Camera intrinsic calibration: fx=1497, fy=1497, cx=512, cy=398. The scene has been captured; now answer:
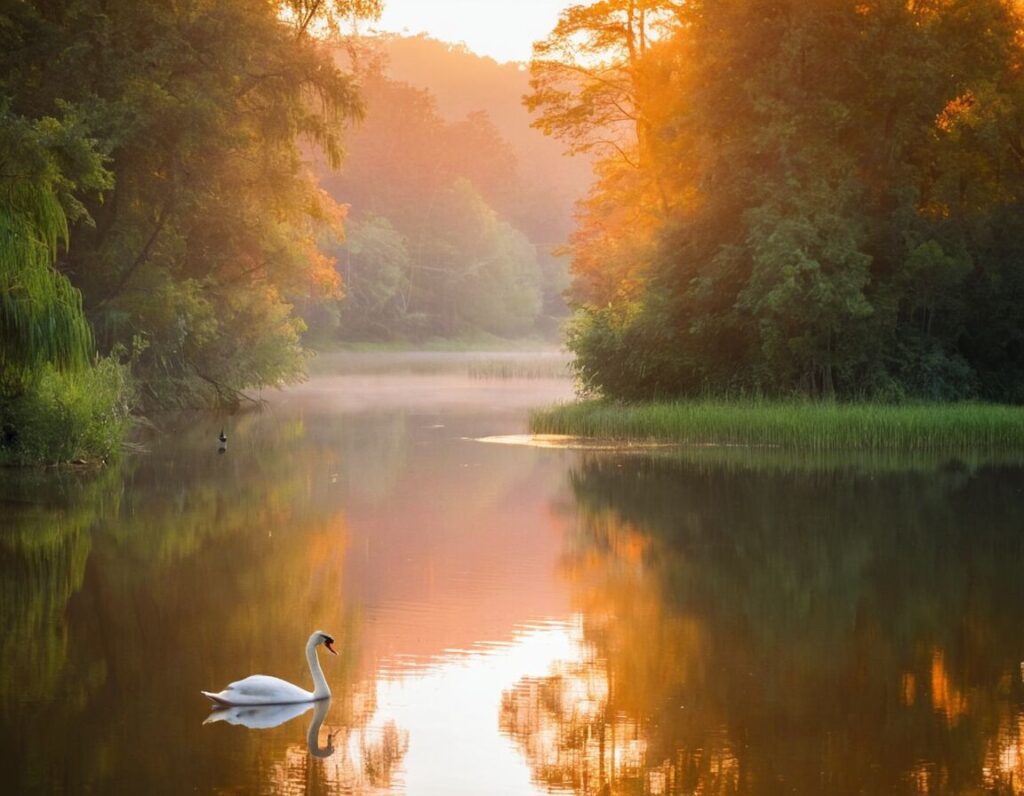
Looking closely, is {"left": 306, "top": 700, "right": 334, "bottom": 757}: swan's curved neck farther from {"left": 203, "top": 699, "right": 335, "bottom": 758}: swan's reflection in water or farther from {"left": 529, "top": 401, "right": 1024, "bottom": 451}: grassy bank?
Result: {"left": 529, "top": 401, "right": 1024, "bottom": 451}: grassy bank

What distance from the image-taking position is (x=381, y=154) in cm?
9850

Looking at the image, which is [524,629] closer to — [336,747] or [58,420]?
[336,747]

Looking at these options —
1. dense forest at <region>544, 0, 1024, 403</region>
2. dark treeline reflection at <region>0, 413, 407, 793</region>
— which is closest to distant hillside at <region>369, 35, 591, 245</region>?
dense forest at <region>544, 0, 1024, 403</region>

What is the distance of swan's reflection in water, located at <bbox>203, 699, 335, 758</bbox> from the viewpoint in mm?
9734

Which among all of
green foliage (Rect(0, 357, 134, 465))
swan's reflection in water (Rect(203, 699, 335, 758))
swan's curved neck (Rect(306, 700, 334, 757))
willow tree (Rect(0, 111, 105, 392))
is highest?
willow tree (Rect(0, 111, 105, 392))

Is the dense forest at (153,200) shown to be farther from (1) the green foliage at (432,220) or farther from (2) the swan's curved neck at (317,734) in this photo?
(1) the green foliage at (432,220)

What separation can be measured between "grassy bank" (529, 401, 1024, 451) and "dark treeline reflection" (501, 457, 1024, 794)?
22.2ft

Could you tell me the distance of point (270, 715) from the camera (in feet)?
32.6

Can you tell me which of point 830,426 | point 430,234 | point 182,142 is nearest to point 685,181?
point 830,426

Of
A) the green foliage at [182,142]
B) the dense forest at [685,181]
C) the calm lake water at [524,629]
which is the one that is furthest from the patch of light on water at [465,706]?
the green foliage at [182,142]

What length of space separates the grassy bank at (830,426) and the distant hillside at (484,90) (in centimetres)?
9691

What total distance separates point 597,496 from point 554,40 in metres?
20.9

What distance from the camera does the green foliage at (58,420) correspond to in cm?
2300

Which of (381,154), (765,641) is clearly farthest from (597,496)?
(381,154)
